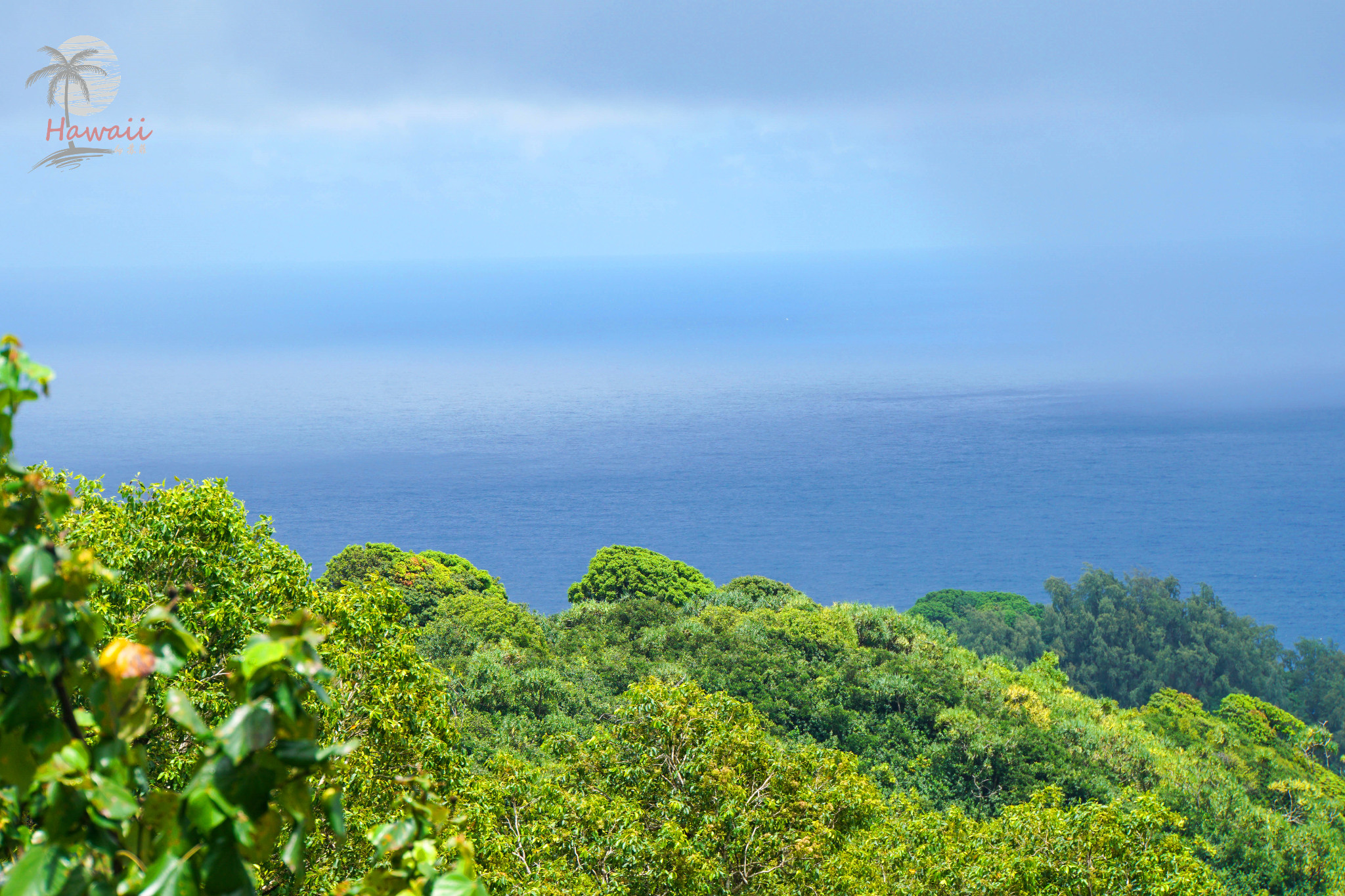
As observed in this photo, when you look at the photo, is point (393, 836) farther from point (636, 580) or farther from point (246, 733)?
point (636, 580)

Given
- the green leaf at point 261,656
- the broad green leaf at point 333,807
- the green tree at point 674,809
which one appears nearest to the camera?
the green leaf at point 261,656

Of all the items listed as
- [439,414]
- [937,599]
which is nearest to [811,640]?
[937,599]

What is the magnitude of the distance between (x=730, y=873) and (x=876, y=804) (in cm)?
264

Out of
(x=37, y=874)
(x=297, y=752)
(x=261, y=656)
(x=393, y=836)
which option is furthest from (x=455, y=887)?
(x=37, y=874)

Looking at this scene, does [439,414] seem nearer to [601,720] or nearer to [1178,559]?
[1178,559]

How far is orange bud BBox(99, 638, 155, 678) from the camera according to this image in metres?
2.22

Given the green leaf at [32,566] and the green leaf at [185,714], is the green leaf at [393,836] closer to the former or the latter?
the green leaf at [185,714]

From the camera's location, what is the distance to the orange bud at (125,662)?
2221 mm

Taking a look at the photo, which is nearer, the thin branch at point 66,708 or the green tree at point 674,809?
the thin branch at point 66,708

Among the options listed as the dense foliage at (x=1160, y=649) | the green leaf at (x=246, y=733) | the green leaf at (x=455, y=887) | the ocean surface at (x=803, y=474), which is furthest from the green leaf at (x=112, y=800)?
the ocean surface at (x=803, y=474)

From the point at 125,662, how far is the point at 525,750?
2388cm

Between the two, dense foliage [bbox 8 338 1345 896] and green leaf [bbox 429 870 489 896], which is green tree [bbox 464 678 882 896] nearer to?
dense foliage [bbox 8 338 1345 896]

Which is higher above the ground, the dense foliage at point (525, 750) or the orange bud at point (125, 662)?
the orange bud at point (125, 662)

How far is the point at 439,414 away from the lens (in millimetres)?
176875
